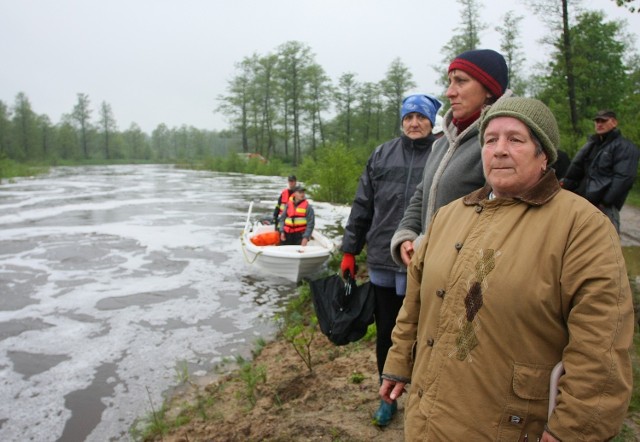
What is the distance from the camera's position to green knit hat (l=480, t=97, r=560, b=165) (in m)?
1.64

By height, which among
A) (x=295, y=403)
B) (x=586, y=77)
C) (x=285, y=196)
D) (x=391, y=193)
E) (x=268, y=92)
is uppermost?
(x=268, y=92)

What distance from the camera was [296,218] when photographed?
34.8 ft

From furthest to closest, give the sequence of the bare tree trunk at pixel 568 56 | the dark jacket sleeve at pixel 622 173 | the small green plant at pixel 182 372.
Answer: the bare tree trunk at pixel 568 56
the small green plant at pixel 182 372
the dark jacket sleeve at pixel 622 173

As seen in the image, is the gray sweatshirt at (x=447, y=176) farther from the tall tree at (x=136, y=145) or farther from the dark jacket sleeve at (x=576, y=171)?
the tall tree at (x=136, y=145)

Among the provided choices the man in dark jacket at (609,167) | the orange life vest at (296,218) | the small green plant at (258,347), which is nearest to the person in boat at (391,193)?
the man in dark jacket at (609,167)

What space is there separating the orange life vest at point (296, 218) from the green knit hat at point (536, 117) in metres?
8.78

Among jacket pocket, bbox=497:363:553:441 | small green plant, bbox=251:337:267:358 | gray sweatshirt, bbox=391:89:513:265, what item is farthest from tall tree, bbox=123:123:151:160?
jacket pocket, bbox=497:363:553:441

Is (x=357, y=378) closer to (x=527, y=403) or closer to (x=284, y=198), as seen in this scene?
(x=527, y=403)

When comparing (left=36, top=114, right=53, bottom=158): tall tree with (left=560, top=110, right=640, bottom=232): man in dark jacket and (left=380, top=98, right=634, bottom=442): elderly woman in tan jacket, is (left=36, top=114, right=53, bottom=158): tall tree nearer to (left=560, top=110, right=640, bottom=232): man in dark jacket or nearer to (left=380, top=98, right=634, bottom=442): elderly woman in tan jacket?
(left=560, top=110, right=640, bottom=232): man in dark jacket

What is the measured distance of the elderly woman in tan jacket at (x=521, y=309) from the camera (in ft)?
4.50

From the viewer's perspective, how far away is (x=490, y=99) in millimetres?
2328

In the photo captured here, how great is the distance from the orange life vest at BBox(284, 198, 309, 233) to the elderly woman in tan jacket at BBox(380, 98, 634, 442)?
28.4 feet

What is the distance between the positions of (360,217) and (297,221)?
23.8 ft

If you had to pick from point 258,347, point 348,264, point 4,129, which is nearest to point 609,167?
point 348,264
